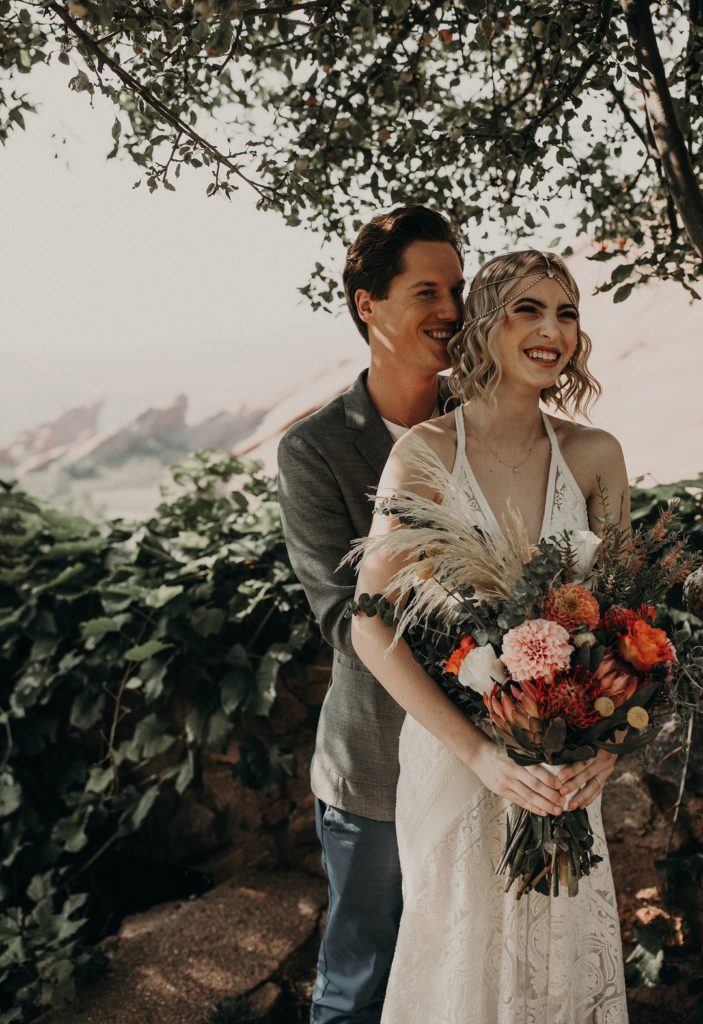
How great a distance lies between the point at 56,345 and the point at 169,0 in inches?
1410

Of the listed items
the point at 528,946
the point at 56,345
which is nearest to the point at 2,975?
the point at 528,946

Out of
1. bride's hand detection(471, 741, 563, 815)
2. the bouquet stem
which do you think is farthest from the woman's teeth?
the bouquet stem

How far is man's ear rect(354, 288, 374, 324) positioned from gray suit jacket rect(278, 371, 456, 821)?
0.22 m

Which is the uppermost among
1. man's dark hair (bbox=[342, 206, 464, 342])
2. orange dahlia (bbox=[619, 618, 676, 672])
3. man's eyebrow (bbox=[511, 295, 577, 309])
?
man's dark hair (bbox=[342, 206, 464, 342])

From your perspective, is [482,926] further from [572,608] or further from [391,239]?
[391,239]

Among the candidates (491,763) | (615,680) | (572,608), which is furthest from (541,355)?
(491,763)

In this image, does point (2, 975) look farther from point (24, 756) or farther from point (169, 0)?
point (169, 0)

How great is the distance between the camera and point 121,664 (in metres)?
3.37

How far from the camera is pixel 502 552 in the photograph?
1650 millimetres

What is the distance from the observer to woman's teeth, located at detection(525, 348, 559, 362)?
6.37 feet

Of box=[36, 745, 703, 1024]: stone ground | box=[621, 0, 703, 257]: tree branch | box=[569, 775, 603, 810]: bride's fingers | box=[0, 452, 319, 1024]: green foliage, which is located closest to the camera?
box=[569, 775, 603, 810]: bride's fingers

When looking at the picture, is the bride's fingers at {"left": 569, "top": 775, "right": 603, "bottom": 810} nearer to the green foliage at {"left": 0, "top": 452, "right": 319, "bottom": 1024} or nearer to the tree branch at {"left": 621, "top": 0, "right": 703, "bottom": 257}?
the tree branch at {"left": 621, "top": 0, "right": 703, "bottom": 257}

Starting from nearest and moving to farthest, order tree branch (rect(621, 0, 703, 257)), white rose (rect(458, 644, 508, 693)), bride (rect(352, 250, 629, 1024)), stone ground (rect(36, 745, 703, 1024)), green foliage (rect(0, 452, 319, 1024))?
white rose (rect(458, 644, 508, 693))
bride (rect(352, 250, 629, 1024))
tree branch (rect(621, 0, 703, 257))
stone ground (rect(36, 745, 703, 1024))
green foliage (rect(0, 452, 319, 1024))

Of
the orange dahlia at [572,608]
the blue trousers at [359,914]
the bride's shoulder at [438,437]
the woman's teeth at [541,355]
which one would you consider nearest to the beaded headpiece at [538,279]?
the woman's teeth at [541,355]
